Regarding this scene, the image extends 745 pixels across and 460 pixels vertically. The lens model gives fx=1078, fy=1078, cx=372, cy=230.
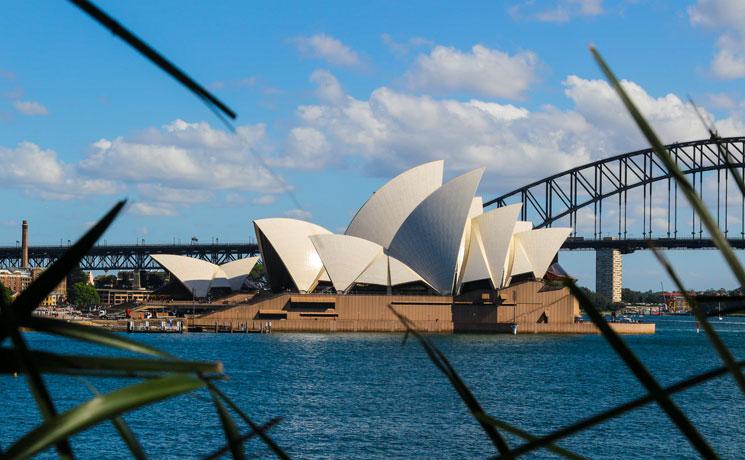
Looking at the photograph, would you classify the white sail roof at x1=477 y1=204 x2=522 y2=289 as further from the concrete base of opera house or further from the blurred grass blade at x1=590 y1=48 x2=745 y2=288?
the blurred grass blade at x1=590 y1=48 x2=745 y2=288

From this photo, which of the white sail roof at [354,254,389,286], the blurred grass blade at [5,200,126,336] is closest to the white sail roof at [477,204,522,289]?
the white sail roof at [354,254,389,286]

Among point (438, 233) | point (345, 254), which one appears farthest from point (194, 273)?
point (438, 233)

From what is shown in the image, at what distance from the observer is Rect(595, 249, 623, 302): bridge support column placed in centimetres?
Result: 17275

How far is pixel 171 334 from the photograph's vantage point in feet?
303

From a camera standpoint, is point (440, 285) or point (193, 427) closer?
point (193, 427)

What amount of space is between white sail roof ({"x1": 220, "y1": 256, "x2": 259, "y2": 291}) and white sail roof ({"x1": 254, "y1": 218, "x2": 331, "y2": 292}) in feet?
42.2

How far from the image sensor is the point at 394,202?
92500 millimetres

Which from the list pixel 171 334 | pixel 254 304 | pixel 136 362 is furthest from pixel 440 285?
pixel 136 362

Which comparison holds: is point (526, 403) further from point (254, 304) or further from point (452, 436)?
point (254, 304)

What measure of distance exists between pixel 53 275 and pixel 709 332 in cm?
105

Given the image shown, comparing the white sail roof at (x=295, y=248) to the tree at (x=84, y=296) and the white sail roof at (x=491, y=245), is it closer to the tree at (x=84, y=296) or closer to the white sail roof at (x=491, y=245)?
the white sail roof at (x=491, y=245)

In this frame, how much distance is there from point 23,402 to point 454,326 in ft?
189

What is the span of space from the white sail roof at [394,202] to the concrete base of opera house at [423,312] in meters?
6.13

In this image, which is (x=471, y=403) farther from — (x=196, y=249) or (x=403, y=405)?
(x=196, y=249)
